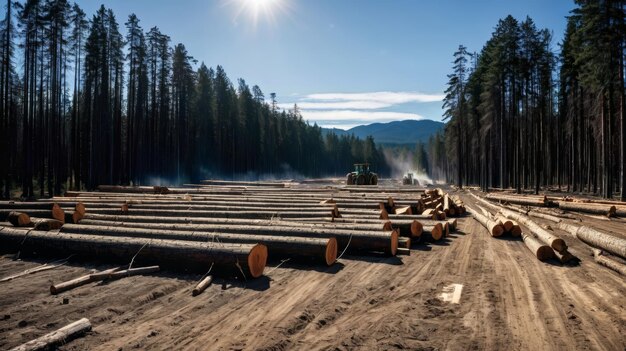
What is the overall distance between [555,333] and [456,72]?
140 ft

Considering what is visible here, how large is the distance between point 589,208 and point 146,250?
18.3m

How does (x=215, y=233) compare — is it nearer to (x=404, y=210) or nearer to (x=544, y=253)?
(x=544, y=253)

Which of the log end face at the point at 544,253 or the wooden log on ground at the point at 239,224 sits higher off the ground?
the wooden log on ground at the point at 239,224

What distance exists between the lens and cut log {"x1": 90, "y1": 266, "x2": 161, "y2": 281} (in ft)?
21.9

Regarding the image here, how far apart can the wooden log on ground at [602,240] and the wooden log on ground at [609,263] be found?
268mm

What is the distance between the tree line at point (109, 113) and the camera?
27.7 m

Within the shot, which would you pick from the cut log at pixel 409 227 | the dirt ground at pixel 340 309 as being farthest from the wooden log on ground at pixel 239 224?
the dirt ground at pixel 340 309

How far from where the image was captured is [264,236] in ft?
28.3

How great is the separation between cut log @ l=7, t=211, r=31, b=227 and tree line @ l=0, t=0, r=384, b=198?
15.8 meters

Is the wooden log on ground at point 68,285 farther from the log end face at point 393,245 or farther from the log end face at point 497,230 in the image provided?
the log end face at point 497,230

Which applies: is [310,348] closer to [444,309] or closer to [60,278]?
[444,309]

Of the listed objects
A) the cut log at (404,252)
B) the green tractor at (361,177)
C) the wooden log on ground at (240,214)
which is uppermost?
the green tractor at (361,177)

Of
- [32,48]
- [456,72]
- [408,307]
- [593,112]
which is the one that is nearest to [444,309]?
[408,307]

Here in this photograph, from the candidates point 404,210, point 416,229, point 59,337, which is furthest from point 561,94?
point 59,337
